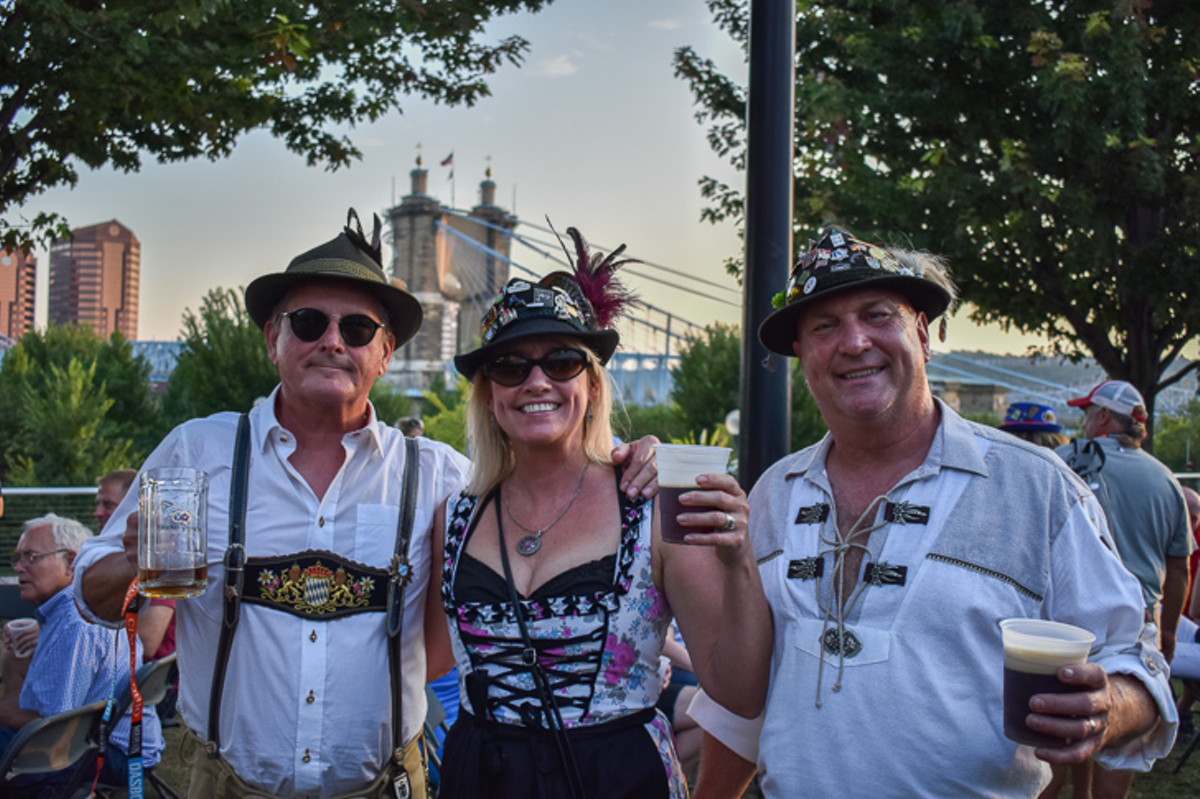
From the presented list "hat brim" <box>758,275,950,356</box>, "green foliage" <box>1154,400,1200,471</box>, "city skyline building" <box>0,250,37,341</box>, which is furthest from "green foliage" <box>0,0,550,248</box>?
"green foliage" <box>1154,400,1200,471</box>

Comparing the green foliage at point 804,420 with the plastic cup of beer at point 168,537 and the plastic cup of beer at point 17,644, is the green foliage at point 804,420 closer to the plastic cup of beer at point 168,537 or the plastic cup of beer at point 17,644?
the plastic cup of beer at point 17,644

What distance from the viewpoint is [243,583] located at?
7.84 feet

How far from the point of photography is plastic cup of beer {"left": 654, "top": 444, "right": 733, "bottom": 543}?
189 cm

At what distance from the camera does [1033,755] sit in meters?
1.92

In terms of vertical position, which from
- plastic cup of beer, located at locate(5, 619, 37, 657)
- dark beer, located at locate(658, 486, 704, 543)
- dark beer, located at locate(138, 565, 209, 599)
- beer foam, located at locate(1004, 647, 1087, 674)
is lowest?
plastic cup of beer, located at locate(5, 619, 37, 657)

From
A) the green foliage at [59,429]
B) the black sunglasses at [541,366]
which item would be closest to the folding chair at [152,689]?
the black sunglasses at [541,366]

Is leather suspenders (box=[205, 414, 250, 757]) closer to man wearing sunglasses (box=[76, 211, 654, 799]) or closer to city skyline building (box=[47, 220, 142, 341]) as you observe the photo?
man wearing sunglasses (box=[76, 211, 654, 799])

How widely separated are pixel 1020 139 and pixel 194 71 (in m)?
7.81

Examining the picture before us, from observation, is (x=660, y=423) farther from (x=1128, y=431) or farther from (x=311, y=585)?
(x=311, y=585)

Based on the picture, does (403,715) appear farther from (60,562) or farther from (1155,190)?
(1155,190)

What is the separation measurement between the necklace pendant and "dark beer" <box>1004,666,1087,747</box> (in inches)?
41.9

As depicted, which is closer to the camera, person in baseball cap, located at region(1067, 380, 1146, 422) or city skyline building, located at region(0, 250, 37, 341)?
person in baseball cap, located at region(1067, 380, 1146, 422)

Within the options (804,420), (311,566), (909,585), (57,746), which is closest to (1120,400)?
(909,585)

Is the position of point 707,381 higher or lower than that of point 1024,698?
higher
